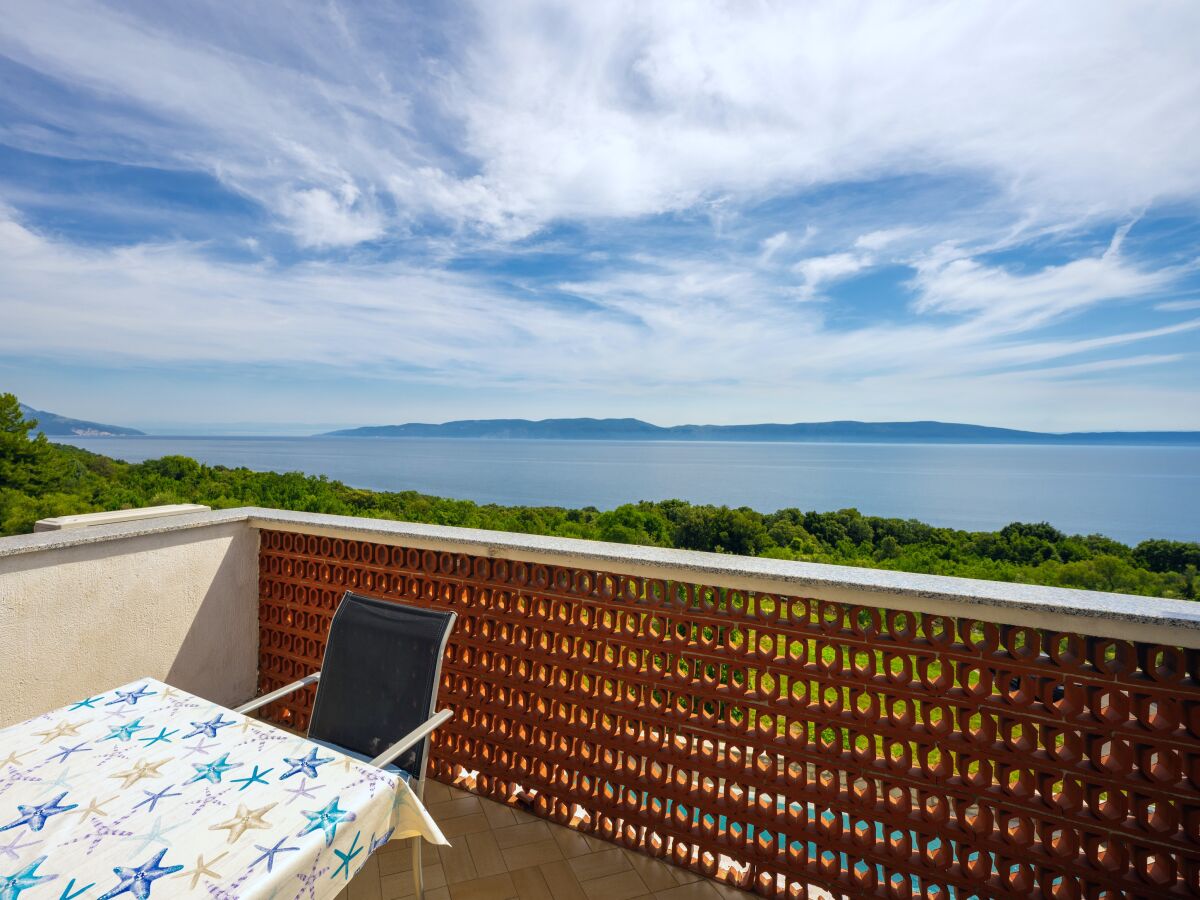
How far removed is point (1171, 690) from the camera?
59.9 inches

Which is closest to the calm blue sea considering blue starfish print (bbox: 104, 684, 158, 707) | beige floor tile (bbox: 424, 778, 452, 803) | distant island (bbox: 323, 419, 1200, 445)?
distant island (bbox: 323, 419, 1200, 445)

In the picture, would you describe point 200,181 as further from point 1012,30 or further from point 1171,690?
point 1171,690

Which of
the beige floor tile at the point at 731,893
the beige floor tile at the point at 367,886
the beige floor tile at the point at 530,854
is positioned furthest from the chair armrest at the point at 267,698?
the beige floor tile at the point at 731,893

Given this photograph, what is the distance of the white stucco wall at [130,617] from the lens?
238 cm

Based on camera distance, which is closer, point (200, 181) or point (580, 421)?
point (200, 181)

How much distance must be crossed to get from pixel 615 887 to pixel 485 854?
534 millimetres

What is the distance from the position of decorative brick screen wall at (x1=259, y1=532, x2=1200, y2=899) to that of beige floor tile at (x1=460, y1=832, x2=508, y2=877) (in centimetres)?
24

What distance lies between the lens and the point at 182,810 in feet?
3.93

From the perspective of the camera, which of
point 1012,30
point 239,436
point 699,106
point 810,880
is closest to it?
point 810,880

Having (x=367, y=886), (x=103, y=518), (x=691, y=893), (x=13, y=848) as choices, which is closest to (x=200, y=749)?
(x=13, y=848)

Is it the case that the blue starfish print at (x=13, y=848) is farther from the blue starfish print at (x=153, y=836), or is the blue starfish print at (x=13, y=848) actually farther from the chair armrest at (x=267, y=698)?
the chair armrest at (x=267, y=698)

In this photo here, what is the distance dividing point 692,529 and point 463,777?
6064 millimetres

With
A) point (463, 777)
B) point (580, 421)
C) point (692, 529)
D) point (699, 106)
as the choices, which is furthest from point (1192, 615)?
point (580, 421)

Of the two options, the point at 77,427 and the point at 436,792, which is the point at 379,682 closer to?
the point at 436,792
